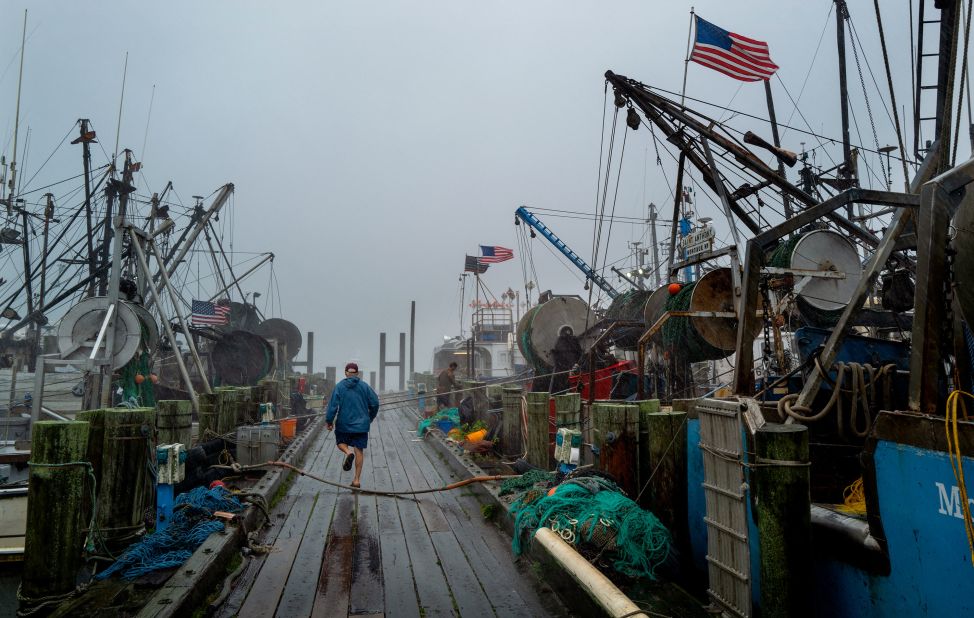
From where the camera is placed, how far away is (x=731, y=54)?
12.1 meters

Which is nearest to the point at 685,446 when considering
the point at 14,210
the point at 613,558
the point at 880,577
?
the point at 613,558

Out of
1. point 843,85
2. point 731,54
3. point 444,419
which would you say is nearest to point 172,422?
point 444,419

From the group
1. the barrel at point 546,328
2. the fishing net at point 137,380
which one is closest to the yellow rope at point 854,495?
the fishing net at point 137,380

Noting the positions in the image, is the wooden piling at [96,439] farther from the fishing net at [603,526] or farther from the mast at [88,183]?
the mast at [88,183]

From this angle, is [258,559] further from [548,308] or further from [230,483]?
[548,308]

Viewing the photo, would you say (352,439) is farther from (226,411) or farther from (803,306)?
(803,306)

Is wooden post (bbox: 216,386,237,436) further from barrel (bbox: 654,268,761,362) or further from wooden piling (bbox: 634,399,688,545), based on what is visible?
barrel (bbox: 654,268,761,362)

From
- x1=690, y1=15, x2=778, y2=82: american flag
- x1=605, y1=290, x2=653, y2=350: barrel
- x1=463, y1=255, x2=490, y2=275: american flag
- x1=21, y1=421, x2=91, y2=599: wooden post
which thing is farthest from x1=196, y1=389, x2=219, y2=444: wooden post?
x1=463, y1=255, x2=490, y2=275: american flag

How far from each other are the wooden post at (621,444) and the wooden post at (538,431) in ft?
7.26

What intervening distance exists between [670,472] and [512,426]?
16.4ft

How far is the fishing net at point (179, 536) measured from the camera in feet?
15.1

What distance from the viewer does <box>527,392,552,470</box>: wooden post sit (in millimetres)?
8587

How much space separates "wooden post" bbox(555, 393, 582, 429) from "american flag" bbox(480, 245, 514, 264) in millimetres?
23350

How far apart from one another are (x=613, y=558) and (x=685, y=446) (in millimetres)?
1448
